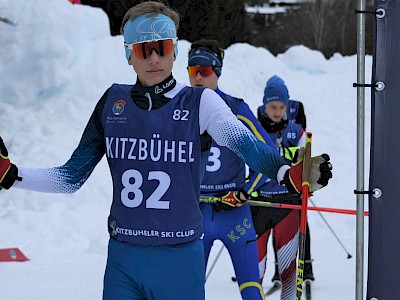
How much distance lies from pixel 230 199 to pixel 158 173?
1842mm

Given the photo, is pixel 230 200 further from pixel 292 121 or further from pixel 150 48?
pixel 292 121

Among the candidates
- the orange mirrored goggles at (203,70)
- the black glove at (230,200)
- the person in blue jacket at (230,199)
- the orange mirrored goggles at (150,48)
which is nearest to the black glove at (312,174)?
the orange mirrored goggles at (150,48)

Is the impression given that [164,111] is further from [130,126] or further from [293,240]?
[293,240]

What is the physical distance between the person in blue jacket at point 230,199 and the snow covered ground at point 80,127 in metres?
0.88

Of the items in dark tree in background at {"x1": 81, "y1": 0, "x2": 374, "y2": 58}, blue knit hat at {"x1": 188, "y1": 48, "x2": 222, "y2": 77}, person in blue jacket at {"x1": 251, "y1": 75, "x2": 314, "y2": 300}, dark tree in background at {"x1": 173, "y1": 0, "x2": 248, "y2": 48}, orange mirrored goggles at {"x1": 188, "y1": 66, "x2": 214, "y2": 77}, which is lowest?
person in blue jacket at {"x1": 251, "y1": 75, "x2": 314, "y2": 300}

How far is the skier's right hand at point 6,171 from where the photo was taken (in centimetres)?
339

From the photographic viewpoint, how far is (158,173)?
10.7ft

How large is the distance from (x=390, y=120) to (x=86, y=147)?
1.33m

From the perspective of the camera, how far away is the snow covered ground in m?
7.41

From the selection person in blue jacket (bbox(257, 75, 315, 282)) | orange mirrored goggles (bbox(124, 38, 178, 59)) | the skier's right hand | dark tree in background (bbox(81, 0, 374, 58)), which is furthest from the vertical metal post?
dark tree in background (bbox(81, 0, 374, 58))

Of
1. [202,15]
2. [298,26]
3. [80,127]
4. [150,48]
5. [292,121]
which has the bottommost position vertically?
[150,48]

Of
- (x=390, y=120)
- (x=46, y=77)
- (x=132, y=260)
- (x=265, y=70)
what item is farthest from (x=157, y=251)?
(x=265, y=70)

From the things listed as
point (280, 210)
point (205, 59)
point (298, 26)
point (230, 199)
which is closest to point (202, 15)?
point (280, 210)

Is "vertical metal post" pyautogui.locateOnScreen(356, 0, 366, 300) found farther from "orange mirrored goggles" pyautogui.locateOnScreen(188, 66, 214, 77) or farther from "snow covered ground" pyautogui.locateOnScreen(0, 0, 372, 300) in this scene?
"orange mirrored goggles" pyautogui.locateOnScreen(188, 66, 214, 77)
